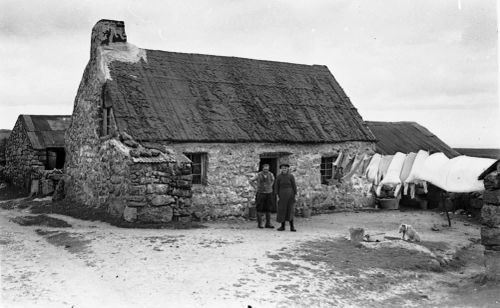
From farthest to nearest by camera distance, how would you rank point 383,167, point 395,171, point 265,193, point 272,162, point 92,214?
point 272,162 → point 92,214 → point 265,193 → point 383,167 → point 395,171

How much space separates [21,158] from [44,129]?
5.49ft

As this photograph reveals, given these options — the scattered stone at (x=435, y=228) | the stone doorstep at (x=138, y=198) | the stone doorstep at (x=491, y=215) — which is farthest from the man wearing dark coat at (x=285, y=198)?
the stone doorstep at (x=491, y=215)

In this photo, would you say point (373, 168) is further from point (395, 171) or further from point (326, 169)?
point (326, 169)

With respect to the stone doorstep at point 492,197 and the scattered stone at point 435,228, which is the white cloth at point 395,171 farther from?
the stone doorstep at point 492,197

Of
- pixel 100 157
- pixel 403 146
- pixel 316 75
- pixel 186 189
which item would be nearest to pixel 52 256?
pixel 186 189

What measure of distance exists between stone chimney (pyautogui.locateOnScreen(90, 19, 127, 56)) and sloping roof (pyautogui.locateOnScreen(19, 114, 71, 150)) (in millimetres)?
7404

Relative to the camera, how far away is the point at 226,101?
16797mm

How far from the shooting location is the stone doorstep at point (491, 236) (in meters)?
8.02

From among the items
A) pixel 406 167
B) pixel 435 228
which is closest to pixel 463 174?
pixel 406 167

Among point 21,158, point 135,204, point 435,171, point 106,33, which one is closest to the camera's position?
point 435,171

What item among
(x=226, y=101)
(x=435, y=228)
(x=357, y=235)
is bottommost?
(x=435, y=228)

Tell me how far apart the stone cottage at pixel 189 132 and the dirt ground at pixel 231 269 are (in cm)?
159

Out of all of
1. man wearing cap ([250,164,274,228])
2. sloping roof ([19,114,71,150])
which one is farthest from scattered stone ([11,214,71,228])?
sloping roof ([19,114,71,150])

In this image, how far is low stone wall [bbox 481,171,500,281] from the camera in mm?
8023
